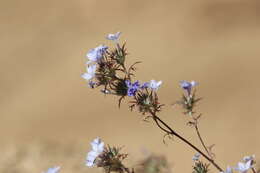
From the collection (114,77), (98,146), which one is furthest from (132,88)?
(98,146)

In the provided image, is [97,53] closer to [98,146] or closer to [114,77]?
[114,77]

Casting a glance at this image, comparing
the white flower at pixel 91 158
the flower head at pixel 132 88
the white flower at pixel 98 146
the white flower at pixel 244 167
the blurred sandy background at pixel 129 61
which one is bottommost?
the white flower at pixel 244 167

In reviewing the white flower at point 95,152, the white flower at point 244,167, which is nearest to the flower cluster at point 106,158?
the white flower at point 95,152

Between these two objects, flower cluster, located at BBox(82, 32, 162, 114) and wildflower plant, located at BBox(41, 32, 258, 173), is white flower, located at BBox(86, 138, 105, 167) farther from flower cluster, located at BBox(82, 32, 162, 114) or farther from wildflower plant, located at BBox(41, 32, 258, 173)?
flower cluster, located at BBox(82, 32, 162, 114)

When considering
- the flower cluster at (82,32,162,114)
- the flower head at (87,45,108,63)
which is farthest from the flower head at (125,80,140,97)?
the flower head at (87,45,108,63)

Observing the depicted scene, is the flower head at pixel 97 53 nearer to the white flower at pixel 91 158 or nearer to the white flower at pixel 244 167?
the white flower at pixel 91 158

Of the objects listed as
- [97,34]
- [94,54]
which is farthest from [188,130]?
[94,54]
